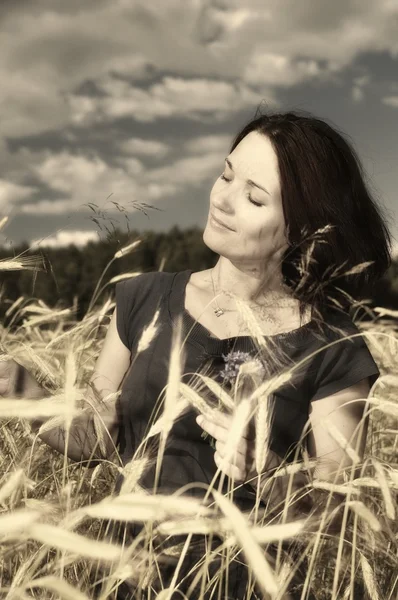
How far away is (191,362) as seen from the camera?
1653mm

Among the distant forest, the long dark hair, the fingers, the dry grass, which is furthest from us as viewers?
the distant forest

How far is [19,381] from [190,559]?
1.65ft

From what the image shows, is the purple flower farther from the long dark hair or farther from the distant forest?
the distant forest

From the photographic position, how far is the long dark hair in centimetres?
170

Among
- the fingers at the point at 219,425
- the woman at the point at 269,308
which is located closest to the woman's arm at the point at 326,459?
the woman at the point at 269,308

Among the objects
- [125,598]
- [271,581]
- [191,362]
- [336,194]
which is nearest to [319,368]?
[191,362]

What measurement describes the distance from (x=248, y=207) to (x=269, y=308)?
31cm

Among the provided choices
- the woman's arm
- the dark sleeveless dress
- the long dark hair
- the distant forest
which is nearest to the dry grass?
the woman's arm

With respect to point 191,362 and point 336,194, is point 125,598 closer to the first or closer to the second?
point 191,362

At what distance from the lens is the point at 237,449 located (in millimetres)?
1208

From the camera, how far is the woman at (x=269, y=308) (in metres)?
1.56

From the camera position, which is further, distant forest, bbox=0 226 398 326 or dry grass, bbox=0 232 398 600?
distant forest, bbox=0 226 398 326

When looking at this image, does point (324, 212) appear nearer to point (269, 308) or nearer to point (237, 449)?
point (269, 308)

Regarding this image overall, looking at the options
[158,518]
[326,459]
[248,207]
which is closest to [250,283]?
[248,207]
